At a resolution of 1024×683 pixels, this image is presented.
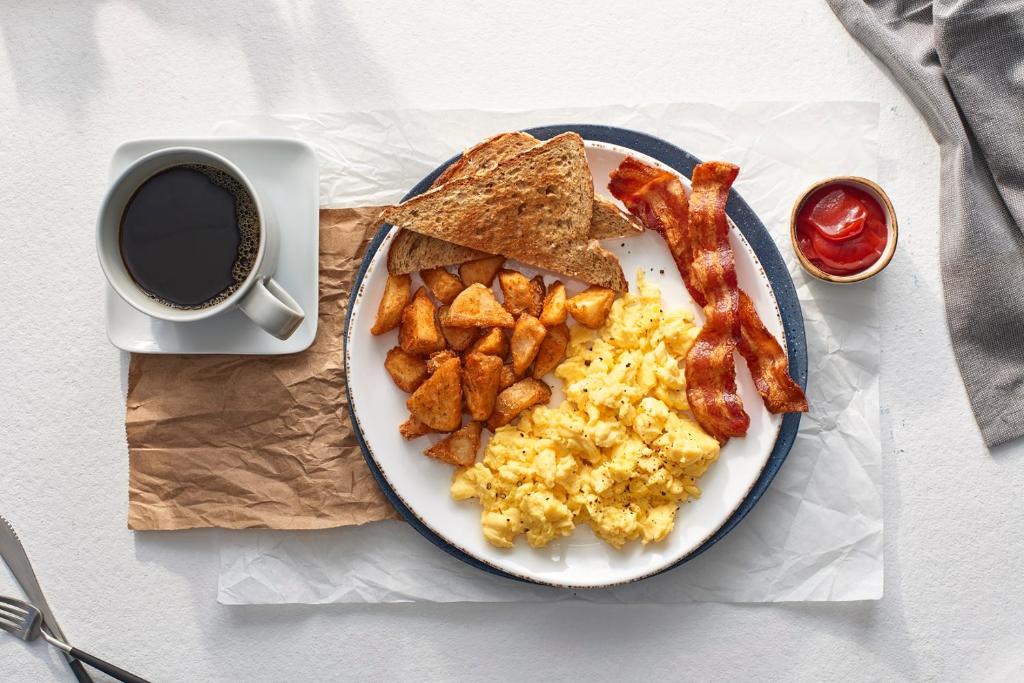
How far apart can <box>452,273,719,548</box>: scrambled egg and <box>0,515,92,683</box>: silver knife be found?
108 centimetres

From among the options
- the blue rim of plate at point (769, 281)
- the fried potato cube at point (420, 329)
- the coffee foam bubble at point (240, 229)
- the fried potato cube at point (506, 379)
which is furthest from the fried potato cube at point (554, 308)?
the coffee foam bubble at point (240, 229)

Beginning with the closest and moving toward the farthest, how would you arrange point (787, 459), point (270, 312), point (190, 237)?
point (270, 312)
point (190, 237)
point (787, 459)

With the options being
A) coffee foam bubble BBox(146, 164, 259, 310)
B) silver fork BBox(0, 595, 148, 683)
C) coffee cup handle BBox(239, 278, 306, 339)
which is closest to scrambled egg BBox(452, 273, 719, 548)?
coffee cup handle BBox(239, 278, 306, 339)

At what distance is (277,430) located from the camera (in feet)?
6.75

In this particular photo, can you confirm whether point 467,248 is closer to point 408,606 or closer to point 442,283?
point 442,283

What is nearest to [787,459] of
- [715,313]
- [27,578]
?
[715,313]

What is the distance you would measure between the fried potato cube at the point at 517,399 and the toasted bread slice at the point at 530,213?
0.90ft

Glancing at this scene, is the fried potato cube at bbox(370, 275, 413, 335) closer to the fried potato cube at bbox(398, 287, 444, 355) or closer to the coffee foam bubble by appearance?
the fried potato cube at bbox(398, 287, 444, 355)

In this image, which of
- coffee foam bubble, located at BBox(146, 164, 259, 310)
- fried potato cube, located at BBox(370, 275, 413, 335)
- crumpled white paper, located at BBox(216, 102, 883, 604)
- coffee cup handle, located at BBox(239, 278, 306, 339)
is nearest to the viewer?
coffee cup handle, located at BBox(239, 278, 306, 339)

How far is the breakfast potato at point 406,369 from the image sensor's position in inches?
76.7

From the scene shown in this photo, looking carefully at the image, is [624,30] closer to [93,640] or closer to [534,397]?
[534,397]

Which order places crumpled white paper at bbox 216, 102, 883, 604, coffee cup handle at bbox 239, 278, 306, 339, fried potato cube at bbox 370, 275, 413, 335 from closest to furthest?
coffee cup handle at bbox 239, 278, 306, 339
fried potato cube at bbox 370, 275, 413, 335
crumpled white paper at bbox 216, 102, 883, 604

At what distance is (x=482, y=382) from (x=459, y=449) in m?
0.18

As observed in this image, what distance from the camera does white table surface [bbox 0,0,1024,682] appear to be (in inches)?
81.4
